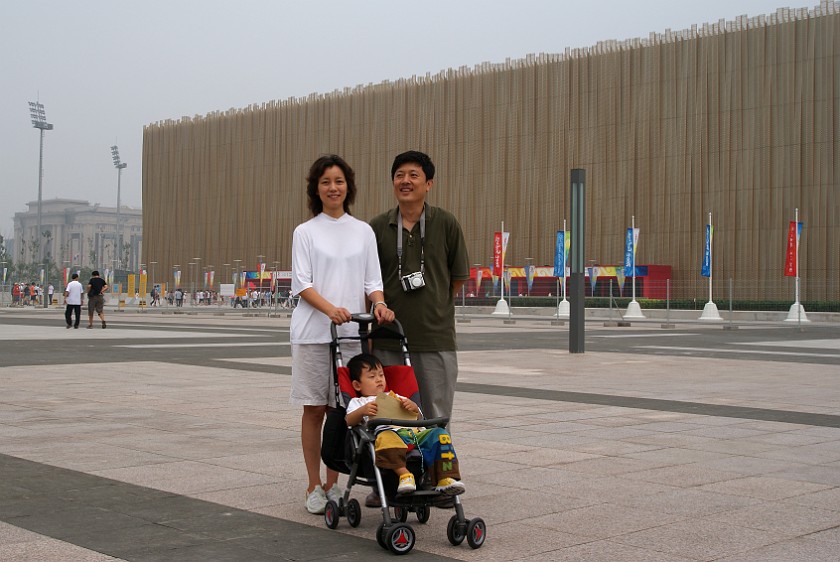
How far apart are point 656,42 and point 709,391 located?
4377 cm

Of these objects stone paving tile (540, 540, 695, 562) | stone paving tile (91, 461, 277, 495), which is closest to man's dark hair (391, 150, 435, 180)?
stone paving tile (540, 540, 695, 562)

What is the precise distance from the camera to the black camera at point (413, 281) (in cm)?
500

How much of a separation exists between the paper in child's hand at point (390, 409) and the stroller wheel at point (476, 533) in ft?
1.79

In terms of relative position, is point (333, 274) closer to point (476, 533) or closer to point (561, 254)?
point (476, 533)

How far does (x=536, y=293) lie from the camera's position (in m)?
52.5

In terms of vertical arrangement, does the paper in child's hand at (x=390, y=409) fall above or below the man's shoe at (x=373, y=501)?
above

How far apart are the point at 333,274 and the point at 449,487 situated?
125 centimetres

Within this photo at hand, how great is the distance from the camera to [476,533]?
4.34m

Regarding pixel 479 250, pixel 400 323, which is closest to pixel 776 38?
pixel 479 250

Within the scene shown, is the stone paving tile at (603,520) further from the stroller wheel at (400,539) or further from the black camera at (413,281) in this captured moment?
the black camera at (413,281)

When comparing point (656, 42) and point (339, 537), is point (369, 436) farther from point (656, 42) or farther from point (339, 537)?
point (656, 42)

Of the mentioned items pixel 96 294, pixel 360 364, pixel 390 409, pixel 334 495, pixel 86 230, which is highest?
pixel 86 230

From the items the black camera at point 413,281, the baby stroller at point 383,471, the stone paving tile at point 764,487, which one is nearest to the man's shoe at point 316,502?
the baby stroller at point 383,471

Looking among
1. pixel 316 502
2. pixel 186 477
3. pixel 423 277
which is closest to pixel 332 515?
pixel 316 502
